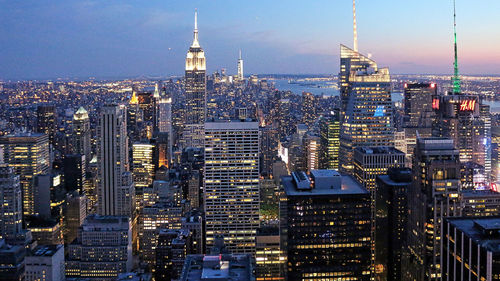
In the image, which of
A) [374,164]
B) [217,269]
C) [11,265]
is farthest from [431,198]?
[11,265]

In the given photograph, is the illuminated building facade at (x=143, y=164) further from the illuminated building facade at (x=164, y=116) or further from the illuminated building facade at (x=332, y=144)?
the illuminated building facade at (x=164, y=116)

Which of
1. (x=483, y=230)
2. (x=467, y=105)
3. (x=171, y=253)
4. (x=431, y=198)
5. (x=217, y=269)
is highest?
(x=467, y=105)

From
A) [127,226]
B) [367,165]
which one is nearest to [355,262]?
[367,165]

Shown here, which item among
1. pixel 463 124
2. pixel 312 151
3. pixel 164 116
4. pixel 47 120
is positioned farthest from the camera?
pixel 164 116

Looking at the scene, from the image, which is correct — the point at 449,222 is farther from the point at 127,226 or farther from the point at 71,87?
the point at 71,87

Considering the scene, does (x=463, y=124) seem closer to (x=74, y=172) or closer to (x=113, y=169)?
(x=113, y=169)

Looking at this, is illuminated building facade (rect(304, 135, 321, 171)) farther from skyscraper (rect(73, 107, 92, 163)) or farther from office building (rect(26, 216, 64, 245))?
office building (rect(26, 216, 64, 245))
